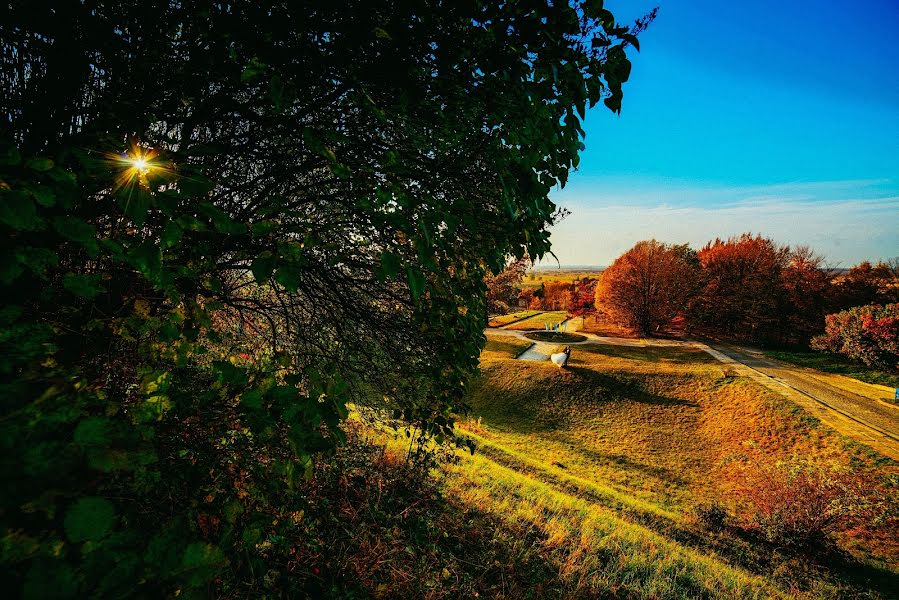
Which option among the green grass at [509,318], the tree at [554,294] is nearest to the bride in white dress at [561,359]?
the green grass at [509,318]

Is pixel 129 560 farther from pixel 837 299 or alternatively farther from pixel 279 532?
pixel 837 299

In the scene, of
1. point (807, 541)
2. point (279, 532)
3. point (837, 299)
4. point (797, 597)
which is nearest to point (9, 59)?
point (279, 532)

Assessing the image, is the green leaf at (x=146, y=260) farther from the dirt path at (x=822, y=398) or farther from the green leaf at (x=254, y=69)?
the dirt path at (x=822, y=398)

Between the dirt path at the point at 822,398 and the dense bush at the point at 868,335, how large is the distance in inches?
144

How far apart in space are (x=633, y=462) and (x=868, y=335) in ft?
81.7

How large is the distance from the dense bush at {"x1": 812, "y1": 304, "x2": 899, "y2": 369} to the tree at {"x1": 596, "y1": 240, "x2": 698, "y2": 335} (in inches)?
410

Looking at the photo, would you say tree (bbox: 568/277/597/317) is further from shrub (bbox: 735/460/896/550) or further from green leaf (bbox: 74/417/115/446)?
green leaf (bbox: 74/417/115/446)

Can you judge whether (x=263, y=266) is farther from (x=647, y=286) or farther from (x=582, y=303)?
(x=582, y=303)

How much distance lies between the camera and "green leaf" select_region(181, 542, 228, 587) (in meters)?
0.83

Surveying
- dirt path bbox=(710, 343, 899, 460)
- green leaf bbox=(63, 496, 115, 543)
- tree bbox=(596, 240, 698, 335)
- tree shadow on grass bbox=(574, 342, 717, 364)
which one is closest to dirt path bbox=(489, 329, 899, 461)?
dirt path bbox=(710, 343, 899, 460)

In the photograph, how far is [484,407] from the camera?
1936cm

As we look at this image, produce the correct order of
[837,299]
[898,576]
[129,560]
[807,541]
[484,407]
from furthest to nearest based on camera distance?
[837,299] < [484,407] < [807,541] < [898,576] < [129,560]

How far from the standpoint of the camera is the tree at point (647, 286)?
111 feet

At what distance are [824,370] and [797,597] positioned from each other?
28381 millimetres
